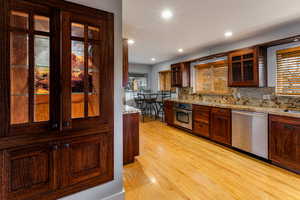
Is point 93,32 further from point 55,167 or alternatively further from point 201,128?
point 201,128

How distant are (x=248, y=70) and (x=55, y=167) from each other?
3762 mm

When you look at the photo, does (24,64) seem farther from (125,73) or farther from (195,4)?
(195,4)

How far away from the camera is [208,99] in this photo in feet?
15.0

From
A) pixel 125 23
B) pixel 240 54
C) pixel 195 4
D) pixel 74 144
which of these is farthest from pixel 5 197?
pixel 240 54

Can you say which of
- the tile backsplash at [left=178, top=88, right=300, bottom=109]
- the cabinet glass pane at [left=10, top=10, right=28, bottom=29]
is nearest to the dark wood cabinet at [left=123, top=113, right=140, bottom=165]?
the cabinet glass pane at [left=10, top=10, right=28, bottom=29]

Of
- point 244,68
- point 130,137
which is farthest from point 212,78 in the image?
point 130,137

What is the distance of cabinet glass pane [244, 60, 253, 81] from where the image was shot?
320cm

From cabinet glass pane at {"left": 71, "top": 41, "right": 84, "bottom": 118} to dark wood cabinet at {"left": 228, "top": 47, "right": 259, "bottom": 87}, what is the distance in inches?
129

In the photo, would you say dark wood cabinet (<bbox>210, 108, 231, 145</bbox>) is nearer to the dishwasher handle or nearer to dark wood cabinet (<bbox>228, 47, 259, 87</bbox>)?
the dishwasher handle

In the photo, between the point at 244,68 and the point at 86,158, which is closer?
the point at 86,158

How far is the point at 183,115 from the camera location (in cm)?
451

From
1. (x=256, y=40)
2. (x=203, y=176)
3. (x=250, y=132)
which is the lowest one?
(x=203, y=176)

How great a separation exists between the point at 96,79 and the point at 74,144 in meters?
0.68

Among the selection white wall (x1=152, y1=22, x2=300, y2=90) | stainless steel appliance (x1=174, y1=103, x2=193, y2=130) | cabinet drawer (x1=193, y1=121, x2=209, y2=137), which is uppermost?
white wall (x1=152, y1=22, x2=300, y2=90)
